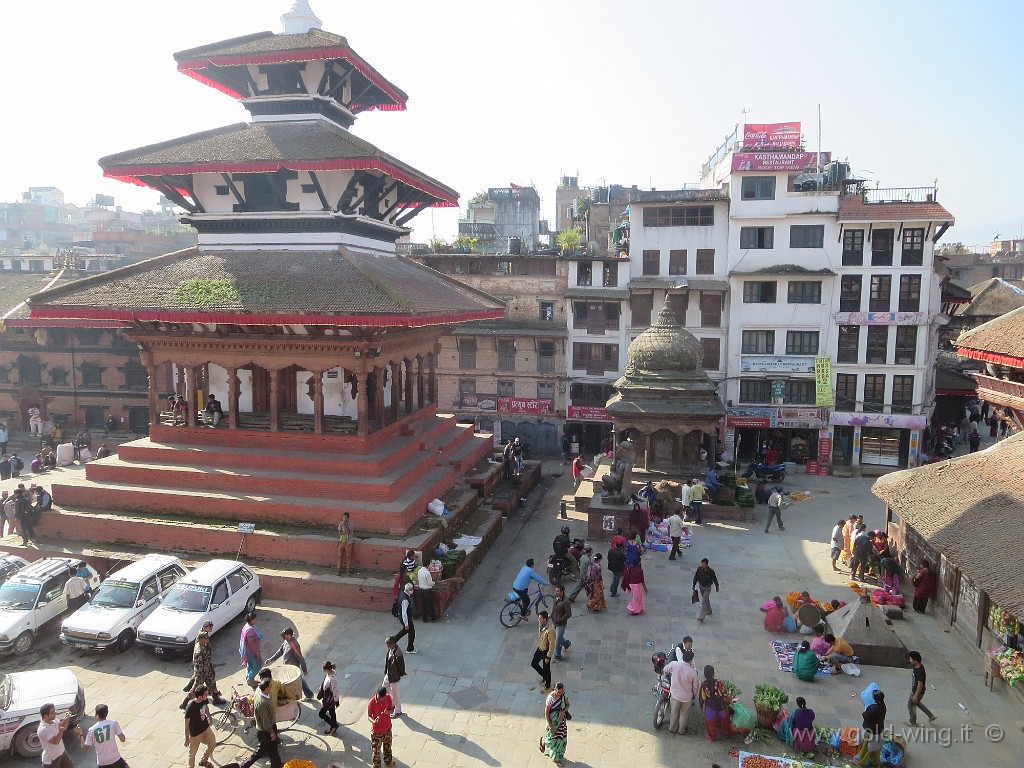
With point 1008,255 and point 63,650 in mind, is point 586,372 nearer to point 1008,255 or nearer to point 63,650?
point 63,650

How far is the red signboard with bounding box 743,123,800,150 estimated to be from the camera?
115ft

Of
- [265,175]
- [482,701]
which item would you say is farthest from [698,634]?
[265,175]

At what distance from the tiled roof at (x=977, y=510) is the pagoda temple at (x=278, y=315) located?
11396mm

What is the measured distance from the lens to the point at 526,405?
118 feet

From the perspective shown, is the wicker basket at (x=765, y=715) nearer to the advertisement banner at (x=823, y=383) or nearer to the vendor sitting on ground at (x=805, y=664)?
the vendor sitting on ground at (x=805, y=664)

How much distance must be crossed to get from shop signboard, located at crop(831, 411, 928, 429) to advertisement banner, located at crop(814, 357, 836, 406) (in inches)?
36.3

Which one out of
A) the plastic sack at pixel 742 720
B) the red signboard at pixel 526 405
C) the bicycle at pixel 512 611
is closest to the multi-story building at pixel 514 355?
the red signboard at pixel 526 405

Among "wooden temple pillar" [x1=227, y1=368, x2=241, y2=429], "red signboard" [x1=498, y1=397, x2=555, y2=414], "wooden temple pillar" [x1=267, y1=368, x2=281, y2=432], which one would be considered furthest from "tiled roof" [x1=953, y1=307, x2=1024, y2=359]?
"wooden temple pillar" [x1=227, y1=368, x2=241, y2=429]

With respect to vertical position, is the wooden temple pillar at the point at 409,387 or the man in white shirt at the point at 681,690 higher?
the wooden temple pillar at the point at 409,387

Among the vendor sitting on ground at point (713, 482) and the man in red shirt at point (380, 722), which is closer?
the man in red shirt at point (380, 722)

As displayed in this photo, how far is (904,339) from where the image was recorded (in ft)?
107

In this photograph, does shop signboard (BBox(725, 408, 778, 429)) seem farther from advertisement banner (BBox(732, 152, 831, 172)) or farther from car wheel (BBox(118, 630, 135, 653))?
car wheel (BBox(118, 630, 135, 653))

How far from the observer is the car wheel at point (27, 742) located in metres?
10.9

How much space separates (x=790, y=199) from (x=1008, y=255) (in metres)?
56.2
